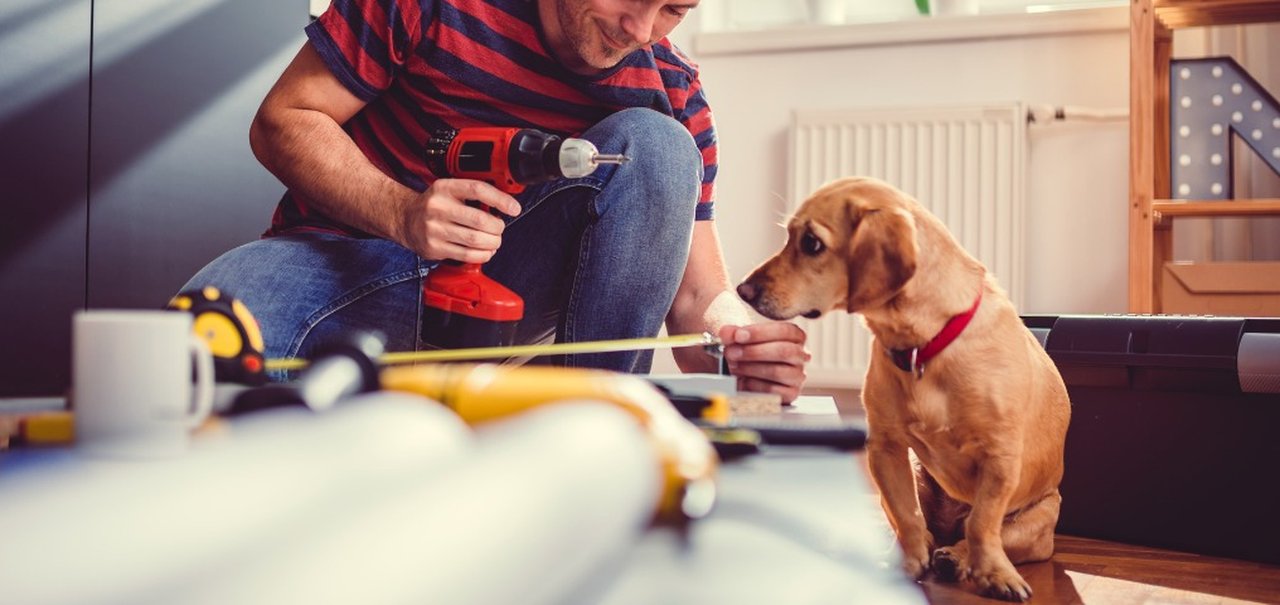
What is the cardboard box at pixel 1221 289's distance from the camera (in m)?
2.36

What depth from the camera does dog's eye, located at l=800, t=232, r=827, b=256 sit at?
1.34 meters

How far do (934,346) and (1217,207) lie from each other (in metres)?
1.61

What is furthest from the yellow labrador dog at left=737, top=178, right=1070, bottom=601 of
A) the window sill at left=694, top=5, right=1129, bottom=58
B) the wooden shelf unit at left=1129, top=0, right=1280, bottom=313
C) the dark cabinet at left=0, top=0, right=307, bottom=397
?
the window sill at left=694, top=5, right=1129, bottom=58

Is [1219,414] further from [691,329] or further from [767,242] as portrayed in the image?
[767,242]

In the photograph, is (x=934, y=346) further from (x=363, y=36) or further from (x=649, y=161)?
(x=363, y=36)

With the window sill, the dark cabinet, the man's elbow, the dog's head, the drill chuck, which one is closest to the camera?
the drill chuck

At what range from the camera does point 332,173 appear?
1323mm

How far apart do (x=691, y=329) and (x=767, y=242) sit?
1761 millimetres

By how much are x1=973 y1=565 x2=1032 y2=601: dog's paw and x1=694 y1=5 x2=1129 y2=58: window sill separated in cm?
218

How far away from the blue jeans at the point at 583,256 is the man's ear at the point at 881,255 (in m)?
0.29

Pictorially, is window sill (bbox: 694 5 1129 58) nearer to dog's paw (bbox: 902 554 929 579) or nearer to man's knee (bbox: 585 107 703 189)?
man's knee (bbox: 585 107 703 189)

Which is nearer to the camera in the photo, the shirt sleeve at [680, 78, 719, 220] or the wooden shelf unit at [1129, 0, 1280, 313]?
the shirt sleeve at [680, 78, 719, 220]

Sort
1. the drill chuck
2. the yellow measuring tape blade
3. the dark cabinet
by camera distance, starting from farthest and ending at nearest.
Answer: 1. the dark cabinet
2. the drill chuck
3. the yellow measuring tape blade

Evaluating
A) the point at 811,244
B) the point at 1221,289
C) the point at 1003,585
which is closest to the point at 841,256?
the point at 811,244
